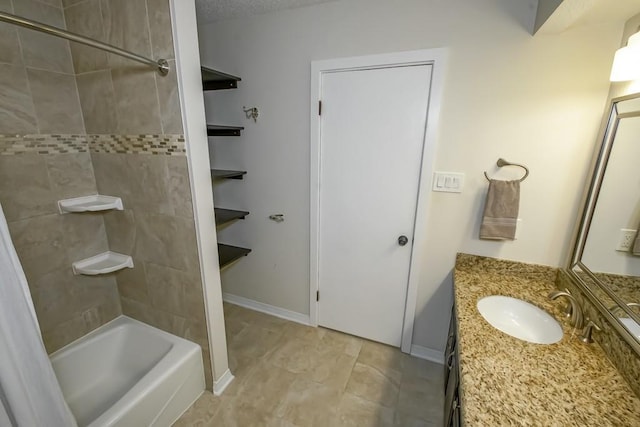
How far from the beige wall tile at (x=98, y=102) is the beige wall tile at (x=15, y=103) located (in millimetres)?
215

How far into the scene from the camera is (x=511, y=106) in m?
1.42

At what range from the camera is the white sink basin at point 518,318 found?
1261 millimetres

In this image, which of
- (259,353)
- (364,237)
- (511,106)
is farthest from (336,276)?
(511,106)

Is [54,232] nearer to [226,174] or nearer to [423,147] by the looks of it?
[226,174]

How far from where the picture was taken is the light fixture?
1.03 metres

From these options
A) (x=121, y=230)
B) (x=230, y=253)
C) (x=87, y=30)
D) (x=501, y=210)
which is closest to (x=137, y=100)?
(x=87, y=30)

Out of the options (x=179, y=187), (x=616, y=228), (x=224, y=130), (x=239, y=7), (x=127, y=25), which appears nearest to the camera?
(x=616, y=228)

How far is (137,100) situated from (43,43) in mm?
601

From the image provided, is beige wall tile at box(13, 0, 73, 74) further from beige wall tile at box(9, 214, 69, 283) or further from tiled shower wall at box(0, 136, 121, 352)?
beige wall tile at box(9, 214, 69, 283)

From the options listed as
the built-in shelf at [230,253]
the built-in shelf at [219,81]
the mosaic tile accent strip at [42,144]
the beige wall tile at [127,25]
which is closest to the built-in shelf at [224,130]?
the built-in shelf at [219,81]

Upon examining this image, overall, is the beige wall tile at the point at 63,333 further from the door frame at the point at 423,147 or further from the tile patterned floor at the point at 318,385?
the door frame at the point at 423,147

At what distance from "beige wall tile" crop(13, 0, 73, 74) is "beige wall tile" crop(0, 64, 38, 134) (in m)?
0.09

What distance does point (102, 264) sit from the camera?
1688 mm

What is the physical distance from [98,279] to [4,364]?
1.06m
